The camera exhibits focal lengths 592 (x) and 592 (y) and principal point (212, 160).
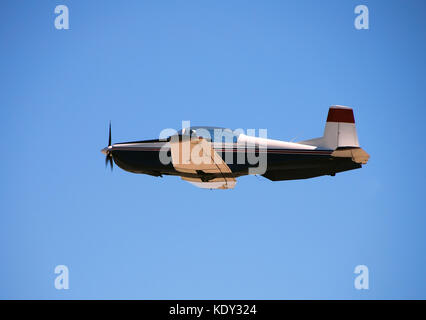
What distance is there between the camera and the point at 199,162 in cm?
1894

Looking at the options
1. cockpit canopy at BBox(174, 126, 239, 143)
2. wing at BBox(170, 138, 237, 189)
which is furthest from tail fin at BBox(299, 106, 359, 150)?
wing at BBox(170, 138, 237, 189)

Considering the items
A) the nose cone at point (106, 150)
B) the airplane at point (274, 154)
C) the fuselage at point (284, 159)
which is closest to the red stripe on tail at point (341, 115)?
the airplane at point (274, 154)

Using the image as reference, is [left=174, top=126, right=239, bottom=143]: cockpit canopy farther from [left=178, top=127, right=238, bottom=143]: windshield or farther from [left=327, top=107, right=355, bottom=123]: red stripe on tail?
[left=327, top=107, right=355, bottom=123]: red stripe on tail

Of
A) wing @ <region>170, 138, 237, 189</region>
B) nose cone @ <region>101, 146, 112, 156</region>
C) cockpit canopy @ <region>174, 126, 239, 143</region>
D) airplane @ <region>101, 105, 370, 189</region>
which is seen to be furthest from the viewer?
nose cone @ <region>101, 146, 112, 156</region>

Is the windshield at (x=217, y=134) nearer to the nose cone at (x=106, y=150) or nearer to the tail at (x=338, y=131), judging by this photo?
the tail at (x=338, y=131)

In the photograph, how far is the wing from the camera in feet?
59.7

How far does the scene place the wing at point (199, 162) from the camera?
1819cm
